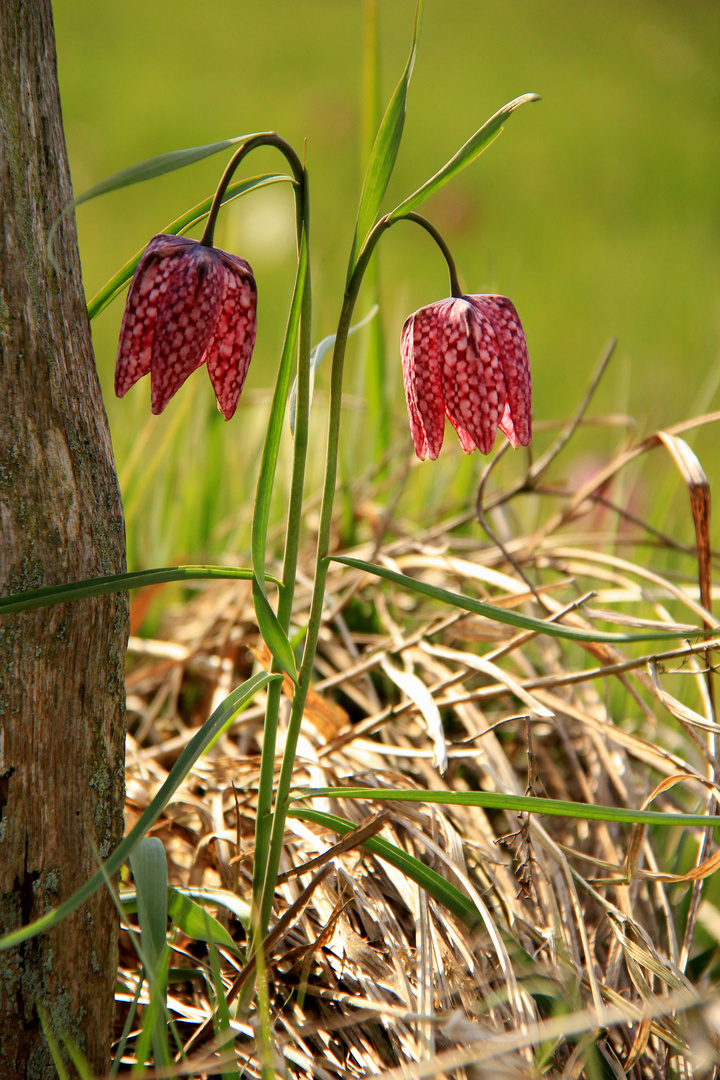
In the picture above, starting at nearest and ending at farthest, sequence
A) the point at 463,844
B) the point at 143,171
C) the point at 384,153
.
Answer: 1. the point at 143,171
2. the point at 384,153
3. the point at 463,844

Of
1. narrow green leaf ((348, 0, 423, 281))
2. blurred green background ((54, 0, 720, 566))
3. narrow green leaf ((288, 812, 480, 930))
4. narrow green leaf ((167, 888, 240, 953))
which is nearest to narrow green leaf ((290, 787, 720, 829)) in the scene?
narrow green leaf ((288, 812, 480, 930))

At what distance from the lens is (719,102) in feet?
16.1

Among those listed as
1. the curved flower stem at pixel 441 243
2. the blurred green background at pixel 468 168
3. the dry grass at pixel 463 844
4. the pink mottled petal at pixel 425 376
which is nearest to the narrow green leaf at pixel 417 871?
the dry grass at pixel 463 844

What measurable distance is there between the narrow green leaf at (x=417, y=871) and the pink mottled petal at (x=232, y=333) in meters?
0.30

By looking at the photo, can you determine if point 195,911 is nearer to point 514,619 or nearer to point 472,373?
point 514,619

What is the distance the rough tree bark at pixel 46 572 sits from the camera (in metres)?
0.57

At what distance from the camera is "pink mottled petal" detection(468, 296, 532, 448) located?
0.62m

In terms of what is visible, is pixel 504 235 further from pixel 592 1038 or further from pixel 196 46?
pixel 592 1038

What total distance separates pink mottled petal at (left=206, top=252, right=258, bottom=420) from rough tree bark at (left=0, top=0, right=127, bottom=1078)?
9 centimetres

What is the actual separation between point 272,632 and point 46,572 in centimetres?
16

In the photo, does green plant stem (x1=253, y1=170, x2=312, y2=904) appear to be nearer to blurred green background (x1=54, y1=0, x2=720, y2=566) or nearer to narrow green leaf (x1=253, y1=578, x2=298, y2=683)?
narrow green leaf (x1=253, y1=578, x2=298, y2=683)

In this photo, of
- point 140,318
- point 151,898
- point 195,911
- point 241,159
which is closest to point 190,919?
point 195,911

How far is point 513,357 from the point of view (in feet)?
2.03

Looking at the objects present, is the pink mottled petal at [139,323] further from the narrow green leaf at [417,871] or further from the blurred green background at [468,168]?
the blurred green background at [468,168]
